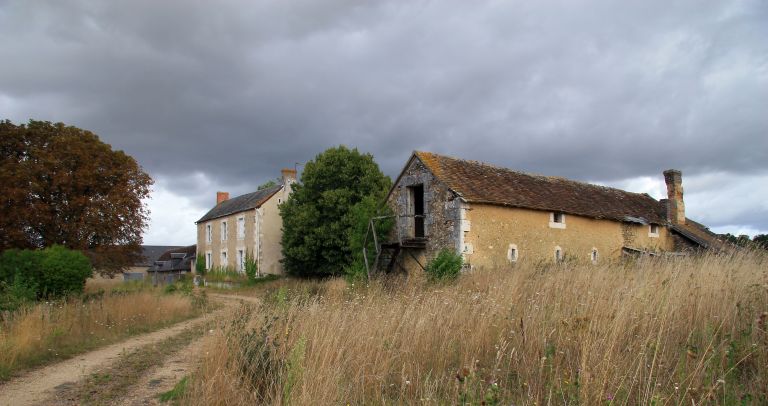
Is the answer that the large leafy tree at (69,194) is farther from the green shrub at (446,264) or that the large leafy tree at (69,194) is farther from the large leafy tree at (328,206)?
the green shrub at (446,264)

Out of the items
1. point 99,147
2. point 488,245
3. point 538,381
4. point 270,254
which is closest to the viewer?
point 538,381

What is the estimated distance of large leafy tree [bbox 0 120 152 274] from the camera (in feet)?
63.1

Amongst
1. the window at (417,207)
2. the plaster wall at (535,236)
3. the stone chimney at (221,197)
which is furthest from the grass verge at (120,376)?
the stone chimney at (221,197)

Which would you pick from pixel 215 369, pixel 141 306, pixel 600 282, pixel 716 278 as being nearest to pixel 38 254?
pixel 141 306

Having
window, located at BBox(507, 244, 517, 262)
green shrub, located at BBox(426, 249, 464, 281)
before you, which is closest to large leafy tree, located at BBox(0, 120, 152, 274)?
green shrub, located at BBox(426, 249, 464, 281)

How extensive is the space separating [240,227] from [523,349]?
2980 cm

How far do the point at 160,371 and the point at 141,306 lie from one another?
19.3ft

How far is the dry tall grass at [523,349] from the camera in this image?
3.58 meters

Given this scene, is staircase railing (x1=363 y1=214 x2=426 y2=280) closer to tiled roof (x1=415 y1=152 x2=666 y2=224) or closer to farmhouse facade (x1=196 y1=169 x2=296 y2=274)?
tiled roof (x1=415 y1=152 x2=666 y2=224)

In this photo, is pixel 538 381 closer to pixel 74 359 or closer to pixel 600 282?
pixel 600 282

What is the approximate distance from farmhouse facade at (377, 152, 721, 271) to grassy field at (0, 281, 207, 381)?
786 centimetres

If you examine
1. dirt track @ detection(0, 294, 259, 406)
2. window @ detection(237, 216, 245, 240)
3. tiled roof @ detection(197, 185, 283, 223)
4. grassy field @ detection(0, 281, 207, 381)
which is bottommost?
dirt track @ detection(0, 294, 259, 406)

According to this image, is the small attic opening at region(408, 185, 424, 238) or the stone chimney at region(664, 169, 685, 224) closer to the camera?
the small attic opening at region(408, 185, 424, 238)

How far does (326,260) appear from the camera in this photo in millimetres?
25797
